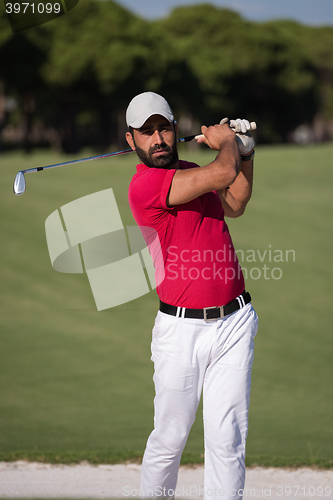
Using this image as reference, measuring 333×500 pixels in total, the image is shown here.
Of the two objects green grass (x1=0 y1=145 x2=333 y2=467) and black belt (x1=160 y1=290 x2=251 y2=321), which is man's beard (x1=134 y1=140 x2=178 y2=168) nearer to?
black belt (x1=160 y1=290 x2=251 y2=321)

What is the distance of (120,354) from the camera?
7.89m

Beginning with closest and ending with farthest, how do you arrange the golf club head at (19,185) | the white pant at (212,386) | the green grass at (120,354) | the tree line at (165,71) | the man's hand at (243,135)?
1. the white pant at (212,386)
2. the man's hand at (243,135)
3. the golf club head at (19,185)
4. the green grass at (120,354)
5. the tree line at (165,71)

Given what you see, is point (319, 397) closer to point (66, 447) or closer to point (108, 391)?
point (108, 391)

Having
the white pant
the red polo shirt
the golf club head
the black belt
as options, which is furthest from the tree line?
the white pant

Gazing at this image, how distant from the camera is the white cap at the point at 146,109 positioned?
317cm

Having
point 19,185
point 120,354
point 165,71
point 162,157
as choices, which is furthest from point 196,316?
point 165,71

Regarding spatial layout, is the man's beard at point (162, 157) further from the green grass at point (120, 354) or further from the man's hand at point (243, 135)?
the green grass at point (120, 354)

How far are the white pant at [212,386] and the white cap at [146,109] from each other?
111cm

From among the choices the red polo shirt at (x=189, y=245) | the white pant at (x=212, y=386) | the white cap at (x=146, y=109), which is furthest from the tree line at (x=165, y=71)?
the white pant at (x=212, y=386)

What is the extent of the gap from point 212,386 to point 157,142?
4.54 feet

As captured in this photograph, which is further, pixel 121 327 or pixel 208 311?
pixel 121 327

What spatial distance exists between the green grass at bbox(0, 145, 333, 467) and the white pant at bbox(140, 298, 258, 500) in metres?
1.68

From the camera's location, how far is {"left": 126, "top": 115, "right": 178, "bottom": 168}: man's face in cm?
320

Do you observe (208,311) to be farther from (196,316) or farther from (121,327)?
(121,327)
